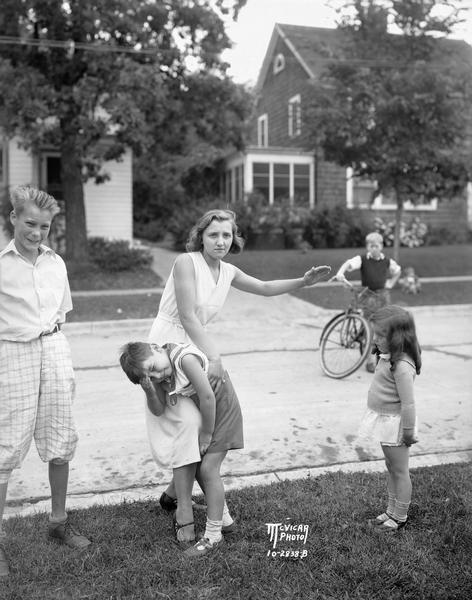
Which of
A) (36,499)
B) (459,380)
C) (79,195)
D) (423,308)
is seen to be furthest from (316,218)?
(36,499)

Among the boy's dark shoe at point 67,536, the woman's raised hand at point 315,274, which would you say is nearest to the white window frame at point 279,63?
the woman's raised hand at point 315,274

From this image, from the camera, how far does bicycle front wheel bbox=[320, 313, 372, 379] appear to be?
710 cm

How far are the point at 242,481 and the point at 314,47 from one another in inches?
517

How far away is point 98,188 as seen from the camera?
1894 cm

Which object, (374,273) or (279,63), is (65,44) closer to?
(374,273)

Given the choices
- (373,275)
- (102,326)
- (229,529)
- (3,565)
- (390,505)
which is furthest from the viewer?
(102,326)

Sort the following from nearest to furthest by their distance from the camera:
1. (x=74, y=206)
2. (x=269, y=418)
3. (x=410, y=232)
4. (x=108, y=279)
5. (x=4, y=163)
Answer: (x=269, y=418) → (x=108, y=279) → (x=74, y=206) → (x=4, y=163) → (x=410, y=232)

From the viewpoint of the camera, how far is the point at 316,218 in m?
23.0

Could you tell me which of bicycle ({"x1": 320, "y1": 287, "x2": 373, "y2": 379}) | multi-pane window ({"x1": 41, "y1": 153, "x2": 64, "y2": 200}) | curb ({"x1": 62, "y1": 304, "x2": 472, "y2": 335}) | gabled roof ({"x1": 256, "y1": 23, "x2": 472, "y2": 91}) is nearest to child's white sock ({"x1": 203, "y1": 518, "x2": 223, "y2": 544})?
bicycle ({"x1": 320, "y1": 287, "x2": 373, "y2": 379})

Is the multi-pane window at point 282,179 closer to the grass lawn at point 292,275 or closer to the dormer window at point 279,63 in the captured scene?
the grass lawn at point 292,275

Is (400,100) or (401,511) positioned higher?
(400,100)

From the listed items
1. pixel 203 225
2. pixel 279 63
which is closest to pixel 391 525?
pixel 203 225

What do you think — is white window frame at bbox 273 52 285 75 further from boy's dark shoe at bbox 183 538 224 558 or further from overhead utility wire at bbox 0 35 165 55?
boy's dark shoe at bbox 183 538 224 558

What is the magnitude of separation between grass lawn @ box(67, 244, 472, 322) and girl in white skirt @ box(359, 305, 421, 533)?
7.95 m
